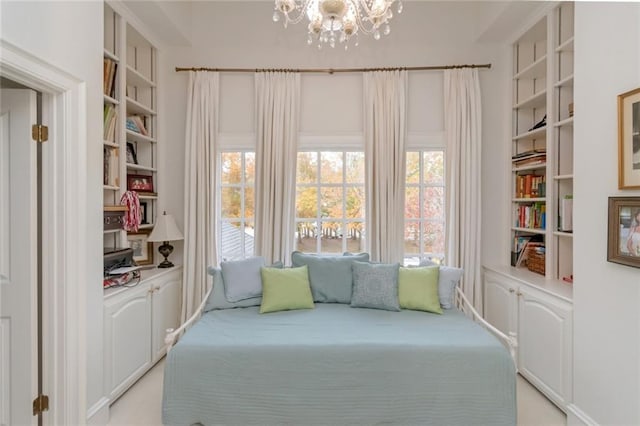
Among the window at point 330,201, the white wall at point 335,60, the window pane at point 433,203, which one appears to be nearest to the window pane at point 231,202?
the white wall at point 335,60

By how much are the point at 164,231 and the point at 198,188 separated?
0.51 meters

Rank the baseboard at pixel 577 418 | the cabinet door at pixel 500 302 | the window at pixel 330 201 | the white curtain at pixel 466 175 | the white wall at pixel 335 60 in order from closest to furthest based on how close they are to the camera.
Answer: the baseboard at pixel 577 418 < the cabinet door at pixel 500 302 < the white curtain at pixel 466 175 < the white wall at pixel 335 60 < the window at pixel 330 201

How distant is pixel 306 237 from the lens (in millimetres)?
3385

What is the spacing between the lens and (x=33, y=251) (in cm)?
176

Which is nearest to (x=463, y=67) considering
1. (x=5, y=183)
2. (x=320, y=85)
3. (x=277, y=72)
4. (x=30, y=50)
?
(x=320, y=85)

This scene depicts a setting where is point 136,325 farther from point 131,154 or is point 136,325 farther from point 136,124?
point 136,124

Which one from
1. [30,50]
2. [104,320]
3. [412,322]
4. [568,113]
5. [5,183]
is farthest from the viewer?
[568,113]

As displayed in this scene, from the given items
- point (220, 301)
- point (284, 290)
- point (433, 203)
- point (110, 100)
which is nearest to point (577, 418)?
point (433, 203)

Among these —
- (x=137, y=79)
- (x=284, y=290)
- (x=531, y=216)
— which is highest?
(x=137, y=79)

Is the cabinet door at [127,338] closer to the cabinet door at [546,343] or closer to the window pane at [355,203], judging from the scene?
the window pane at [355,203]

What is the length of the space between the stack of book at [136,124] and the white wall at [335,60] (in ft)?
0.81

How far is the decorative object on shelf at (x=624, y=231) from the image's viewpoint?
1618 millimetres

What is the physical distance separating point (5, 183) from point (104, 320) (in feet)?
3.17

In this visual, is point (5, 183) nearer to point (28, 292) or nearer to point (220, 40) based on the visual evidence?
point (28, 292)
